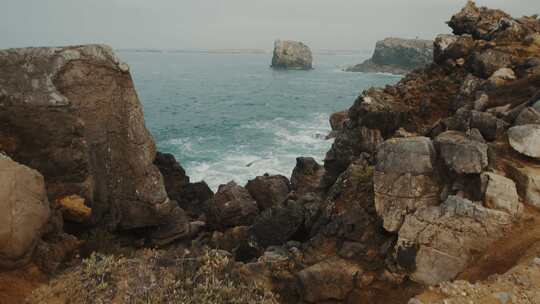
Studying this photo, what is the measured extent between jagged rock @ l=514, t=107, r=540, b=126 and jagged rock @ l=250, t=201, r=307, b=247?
8566 mm

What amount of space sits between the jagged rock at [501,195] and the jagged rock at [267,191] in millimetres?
13727

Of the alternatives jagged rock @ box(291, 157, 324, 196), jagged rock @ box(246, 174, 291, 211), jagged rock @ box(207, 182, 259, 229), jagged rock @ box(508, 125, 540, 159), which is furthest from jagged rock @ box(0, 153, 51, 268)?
jagged rock @ box(291, 157, 324, 196)

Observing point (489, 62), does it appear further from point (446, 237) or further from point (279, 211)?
point (279, 211)

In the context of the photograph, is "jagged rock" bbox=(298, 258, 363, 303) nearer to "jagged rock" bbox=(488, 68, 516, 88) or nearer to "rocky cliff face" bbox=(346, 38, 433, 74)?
"jagged rock" bbox=(488, 68, 516, 88)

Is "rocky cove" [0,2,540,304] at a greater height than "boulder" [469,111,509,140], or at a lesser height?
lesser

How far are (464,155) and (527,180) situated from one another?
64.8 inches

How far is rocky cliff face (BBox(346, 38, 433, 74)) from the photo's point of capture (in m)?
166

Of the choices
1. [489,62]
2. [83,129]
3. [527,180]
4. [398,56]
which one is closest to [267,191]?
[83,129]

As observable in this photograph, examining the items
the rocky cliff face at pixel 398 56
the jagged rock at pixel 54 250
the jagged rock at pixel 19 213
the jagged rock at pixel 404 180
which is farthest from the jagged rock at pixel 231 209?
the rocky cliff face at pixel 398 56

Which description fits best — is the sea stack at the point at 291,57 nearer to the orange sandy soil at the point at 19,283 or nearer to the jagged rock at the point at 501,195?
the jagged rock at the point at 501,195

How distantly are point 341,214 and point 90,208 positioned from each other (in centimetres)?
914

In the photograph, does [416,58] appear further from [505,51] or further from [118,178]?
[118,178]

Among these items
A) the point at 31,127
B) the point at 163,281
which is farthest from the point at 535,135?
the point at 31,127

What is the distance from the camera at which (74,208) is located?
44.7 ft
